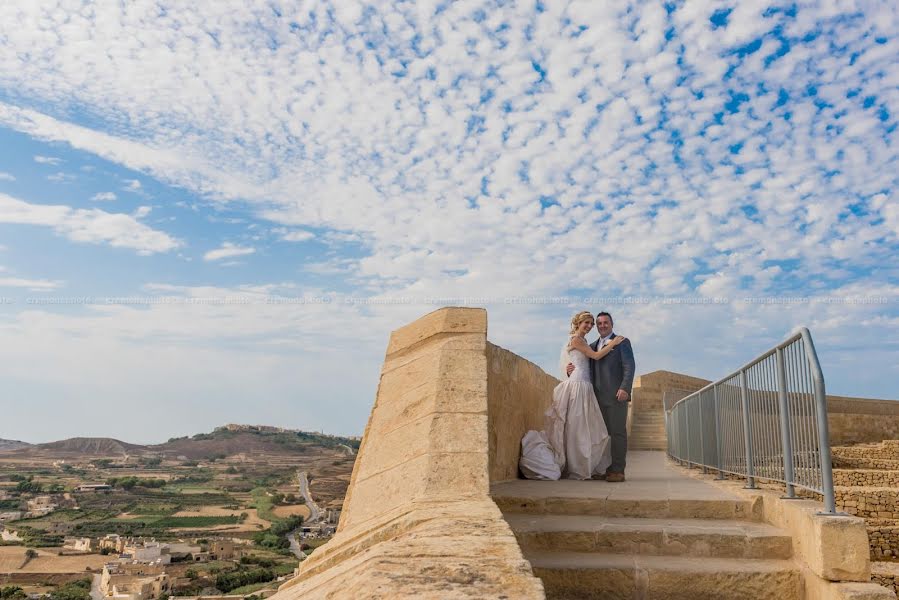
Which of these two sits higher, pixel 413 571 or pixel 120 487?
pixel 413 571

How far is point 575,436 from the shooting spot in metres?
6.90

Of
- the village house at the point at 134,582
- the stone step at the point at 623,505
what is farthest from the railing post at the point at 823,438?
the village house at the point at 134,582

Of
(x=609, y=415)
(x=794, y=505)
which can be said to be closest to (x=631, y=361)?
(x=609, y=415)

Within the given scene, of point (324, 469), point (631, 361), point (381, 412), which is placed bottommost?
point (324, 469)

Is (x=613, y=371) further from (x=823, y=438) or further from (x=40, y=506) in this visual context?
(x=40, y=506)

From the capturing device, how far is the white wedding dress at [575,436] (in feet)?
22.5

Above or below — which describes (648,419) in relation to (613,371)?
below

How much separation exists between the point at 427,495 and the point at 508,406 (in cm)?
329

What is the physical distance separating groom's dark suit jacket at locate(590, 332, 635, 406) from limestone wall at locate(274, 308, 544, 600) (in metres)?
1.94

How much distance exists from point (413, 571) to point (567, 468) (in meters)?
5.49

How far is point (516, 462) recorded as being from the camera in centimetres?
Result: 680

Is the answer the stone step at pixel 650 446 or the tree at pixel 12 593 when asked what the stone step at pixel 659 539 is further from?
the tree at pixel 12 593

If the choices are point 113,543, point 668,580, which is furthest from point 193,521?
point 668,580

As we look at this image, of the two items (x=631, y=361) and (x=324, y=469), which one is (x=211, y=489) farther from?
(x=631, y=361)
